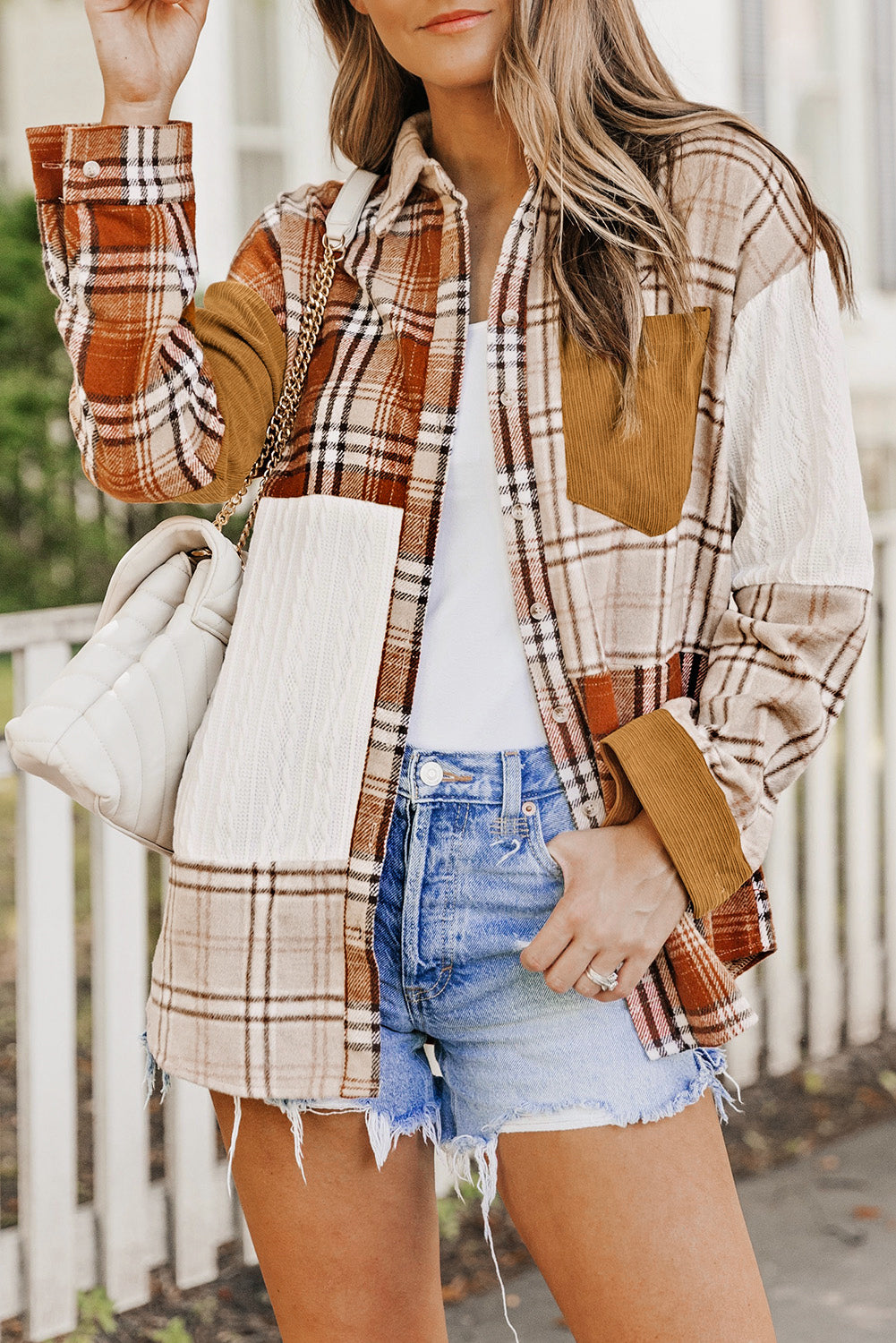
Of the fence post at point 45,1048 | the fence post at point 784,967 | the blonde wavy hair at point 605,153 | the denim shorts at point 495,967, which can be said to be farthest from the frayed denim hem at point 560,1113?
the fence post at point 784,967

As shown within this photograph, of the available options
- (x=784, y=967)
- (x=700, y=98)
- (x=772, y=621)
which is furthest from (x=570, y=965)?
(x=700, y=98)

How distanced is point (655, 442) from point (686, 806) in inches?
15.0

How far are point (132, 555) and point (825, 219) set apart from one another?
860mm

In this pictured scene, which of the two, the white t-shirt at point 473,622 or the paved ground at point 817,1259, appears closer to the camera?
the white t-shirt at point 473,622

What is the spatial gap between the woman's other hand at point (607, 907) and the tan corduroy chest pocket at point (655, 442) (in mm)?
325

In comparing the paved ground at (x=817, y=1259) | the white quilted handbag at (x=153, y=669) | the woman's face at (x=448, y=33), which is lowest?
the paved ground at (x=817, y=1259)

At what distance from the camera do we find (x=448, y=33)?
1.50 metres

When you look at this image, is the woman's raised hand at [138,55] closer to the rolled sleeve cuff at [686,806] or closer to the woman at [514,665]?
the woman at [514,665]

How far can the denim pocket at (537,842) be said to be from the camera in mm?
1392

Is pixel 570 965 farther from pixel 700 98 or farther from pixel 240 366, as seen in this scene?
pixel 700 98

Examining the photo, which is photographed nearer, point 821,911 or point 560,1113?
point 560,1113

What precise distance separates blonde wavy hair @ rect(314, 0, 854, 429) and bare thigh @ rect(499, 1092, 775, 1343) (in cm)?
76

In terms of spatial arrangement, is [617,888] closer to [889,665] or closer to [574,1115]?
[574,1115]

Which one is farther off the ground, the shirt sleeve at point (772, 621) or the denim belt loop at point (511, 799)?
the shirt sleeve at point (772, 621)
